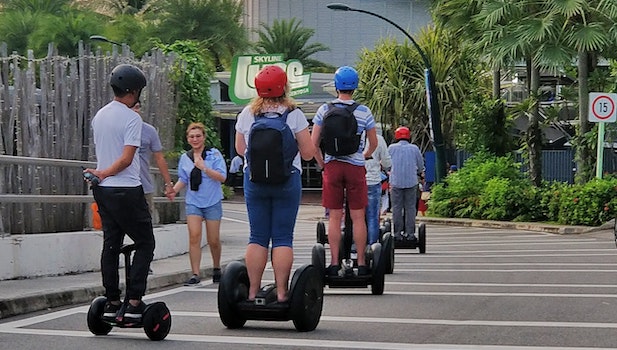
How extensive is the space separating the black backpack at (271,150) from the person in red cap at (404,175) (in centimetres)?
788

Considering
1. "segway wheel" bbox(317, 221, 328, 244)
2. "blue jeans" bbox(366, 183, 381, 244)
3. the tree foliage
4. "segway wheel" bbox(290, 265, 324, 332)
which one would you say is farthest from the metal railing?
the tree foliage

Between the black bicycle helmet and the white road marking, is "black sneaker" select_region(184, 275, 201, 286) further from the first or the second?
the black bicycle helmet

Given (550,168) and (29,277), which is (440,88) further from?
(29,277)

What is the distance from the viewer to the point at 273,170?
8117 millimetres

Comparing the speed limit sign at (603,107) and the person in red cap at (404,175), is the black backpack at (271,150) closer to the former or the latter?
the person in red cap at (404,175)

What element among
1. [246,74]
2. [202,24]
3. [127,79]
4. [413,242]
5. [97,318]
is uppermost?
[202,24]

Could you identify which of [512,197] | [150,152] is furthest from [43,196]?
[512,197]

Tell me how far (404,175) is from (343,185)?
551cm

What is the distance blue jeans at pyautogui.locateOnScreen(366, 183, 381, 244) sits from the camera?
13.2 metres

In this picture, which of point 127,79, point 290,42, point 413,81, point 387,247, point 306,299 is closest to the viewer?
point 127,79

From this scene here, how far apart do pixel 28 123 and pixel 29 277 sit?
1890mm

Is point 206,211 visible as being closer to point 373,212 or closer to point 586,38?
point 373,212

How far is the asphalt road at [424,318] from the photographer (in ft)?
25.5

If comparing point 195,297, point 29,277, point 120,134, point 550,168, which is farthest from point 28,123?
point 550,168
